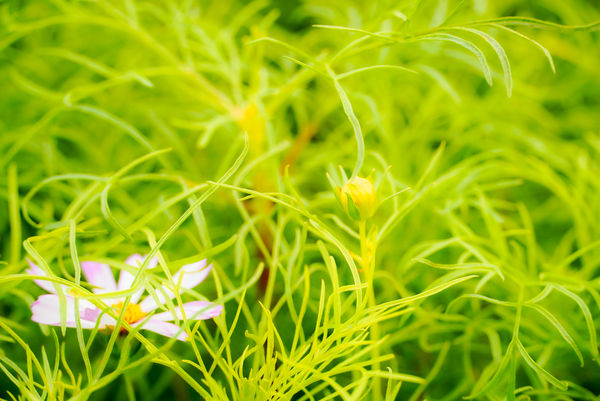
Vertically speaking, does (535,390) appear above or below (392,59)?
below

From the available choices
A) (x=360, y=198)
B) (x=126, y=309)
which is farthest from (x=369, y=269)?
(x=126, y=309)

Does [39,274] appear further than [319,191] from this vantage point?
No

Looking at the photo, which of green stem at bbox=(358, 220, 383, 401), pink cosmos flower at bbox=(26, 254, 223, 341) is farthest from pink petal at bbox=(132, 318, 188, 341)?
green stem at bbox=(358, 220, 383, 401)

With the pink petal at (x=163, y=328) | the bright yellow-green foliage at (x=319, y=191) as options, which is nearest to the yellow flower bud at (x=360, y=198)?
the bright yellow-green foliage at (x=319, y=191)

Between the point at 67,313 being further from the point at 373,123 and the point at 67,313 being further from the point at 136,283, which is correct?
the point at 373,123

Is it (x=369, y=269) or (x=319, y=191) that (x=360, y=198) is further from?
(x=319, y=191)

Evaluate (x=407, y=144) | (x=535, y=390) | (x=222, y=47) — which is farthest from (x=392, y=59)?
(x=535, y=390)

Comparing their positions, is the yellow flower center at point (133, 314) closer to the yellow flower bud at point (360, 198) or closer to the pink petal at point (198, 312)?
the pink petal at point (198, 312)
